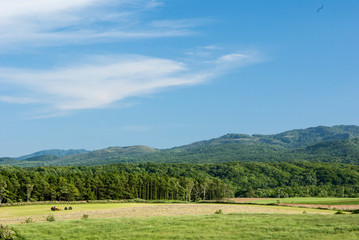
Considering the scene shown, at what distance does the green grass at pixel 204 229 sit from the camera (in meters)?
41.3

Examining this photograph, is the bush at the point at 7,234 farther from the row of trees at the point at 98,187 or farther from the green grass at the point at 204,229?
the row of trees at the point at 98,187

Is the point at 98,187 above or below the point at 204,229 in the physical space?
above

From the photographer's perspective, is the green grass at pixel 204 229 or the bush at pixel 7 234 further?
the bush at pixel 7 234

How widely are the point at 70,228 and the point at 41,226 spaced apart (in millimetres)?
4614

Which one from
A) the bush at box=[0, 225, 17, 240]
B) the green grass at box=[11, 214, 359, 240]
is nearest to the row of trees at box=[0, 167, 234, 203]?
the green grass at box=[11, 214, 359, 240]

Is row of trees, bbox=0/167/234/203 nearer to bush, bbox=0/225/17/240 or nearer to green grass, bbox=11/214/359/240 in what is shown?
green grass, bbox=11/214/359/240

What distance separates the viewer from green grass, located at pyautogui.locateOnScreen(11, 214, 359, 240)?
136 ft

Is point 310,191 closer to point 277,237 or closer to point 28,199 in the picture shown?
→ point 28,199

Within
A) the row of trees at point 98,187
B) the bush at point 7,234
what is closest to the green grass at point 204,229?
the bush at point 7,234

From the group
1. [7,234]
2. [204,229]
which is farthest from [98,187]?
[204,229]

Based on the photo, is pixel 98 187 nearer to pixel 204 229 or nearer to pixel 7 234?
pixel 7 234

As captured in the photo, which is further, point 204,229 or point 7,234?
point 204,229

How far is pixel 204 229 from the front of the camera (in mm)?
46969

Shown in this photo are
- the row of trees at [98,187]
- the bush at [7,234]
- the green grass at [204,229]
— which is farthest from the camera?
the row of trees at [98,187]
